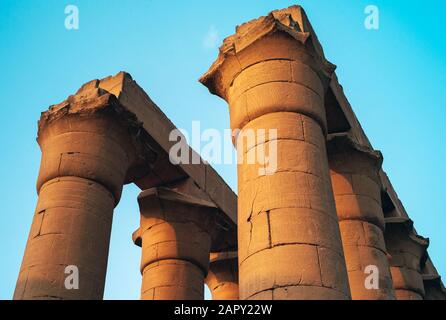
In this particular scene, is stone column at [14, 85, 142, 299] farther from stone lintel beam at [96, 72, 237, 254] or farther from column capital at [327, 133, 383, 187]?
column capital at [327, 133, 383, 187]

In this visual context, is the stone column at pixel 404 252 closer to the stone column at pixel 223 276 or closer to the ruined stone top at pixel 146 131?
the ruined stone top at pixel 146 131

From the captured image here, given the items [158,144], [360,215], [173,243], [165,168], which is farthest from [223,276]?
[360,215]

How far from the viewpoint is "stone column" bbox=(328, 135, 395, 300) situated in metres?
13.0

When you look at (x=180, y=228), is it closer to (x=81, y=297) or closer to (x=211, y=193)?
(x=211, y=193)

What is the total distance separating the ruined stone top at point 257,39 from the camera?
1109cm

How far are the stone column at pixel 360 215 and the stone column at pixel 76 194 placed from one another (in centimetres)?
571

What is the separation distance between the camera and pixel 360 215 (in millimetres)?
14211

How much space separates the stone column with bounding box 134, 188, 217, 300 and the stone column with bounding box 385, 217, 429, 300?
625cm

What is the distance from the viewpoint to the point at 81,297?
1084cm

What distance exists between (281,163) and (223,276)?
1353 centimetres

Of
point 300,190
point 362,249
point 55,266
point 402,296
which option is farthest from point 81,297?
point 402,296

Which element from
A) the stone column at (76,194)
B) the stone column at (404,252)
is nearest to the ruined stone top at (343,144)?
the stone column at (404,252)

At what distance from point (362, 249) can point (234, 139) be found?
17.0 ft

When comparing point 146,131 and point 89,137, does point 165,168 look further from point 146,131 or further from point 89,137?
point 89,137
